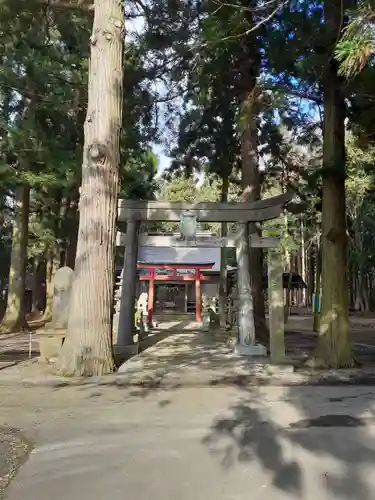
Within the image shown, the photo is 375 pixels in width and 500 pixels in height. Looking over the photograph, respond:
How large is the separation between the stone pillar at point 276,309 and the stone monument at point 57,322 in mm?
4429

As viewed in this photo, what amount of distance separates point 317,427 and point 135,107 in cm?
1250

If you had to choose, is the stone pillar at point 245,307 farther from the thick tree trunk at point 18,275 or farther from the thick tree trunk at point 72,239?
the thick tree trunk at point 72,239

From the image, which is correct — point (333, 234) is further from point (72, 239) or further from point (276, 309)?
point (72, 239)

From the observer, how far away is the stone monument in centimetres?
1205

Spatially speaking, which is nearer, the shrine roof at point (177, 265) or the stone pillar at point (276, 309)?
the stone pillar at point (276, 309)

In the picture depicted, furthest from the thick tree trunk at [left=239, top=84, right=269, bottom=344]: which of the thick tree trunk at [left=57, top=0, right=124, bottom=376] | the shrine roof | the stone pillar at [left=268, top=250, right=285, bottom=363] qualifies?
the shrine roof

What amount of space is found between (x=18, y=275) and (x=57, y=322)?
995 cm

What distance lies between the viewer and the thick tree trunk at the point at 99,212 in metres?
10.4

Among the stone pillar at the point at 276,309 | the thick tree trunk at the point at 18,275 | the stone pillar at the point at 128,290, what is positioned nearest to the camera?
the stone pillar at the point at 276,309

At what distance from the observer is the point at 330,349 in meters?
11.3

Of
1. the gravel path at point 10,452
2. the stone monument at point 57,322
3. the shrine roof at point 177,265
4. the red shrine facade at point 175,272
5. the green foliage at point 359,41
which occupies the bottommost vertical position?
the gravel path at point 10,452

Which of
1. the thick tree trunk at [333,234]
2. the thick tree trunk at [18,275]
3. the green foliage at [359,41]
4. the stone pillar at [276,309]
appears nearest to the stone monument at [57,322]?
the stone pillar at [276,309]

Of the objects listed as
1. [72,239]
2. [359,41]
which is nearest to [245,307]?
[359,41]

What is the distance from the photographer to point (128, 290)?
14352 mm
